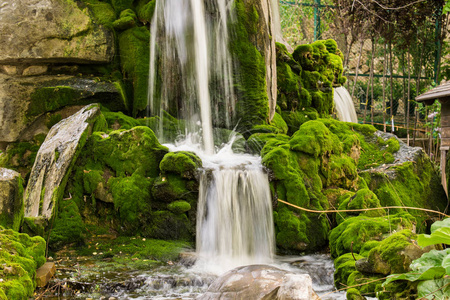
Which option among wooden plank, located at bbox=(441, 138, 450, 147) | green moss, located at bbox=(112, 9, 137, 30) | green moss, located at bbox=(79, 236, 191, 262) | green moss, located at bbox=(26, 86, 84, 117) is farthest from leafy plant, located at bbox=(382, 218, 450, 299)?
green moss, located at bbox=(112, 9, 137, 30)

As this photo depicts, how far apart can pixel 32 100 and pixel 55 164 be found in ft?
7.88

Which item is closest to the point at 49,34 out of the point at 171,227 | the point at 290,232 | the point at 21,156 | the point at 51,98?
the point at 51,98

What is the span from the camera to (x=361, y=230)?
570cm

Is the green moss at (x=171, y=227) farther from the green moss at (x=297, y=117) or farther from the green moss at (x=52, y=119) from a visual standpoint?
the green moss at (x=297, y=117)

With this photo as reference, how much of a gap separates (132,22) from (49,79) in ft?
6.65

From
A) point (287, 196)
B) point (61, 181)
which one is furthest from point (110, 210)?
point (287, 196)

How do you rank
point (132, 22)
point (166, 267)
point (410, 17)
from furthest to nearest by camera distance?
1. point (410, 17)
2. point (132, 22)
3. point (166, 267)

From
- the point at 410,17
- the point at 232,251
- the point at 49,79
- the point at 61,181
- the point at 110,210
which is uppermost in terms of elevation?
the point at 410,17

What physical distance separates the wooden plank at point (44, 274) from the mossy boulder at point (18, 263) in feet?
0.23

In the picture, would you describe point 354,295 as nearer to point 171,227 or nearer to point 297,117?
point 171,227

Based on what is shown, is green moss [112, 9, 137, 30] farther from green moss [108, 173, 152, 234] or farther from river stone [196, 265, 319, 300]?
river stone [196, 265, 319, 300]

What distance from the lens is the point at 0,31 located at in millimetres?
8539

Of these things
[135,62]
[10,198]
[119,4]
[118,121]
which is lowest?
[10,198]

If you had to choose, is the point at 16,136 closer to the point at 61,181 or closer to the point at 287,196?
the point at 61,181
